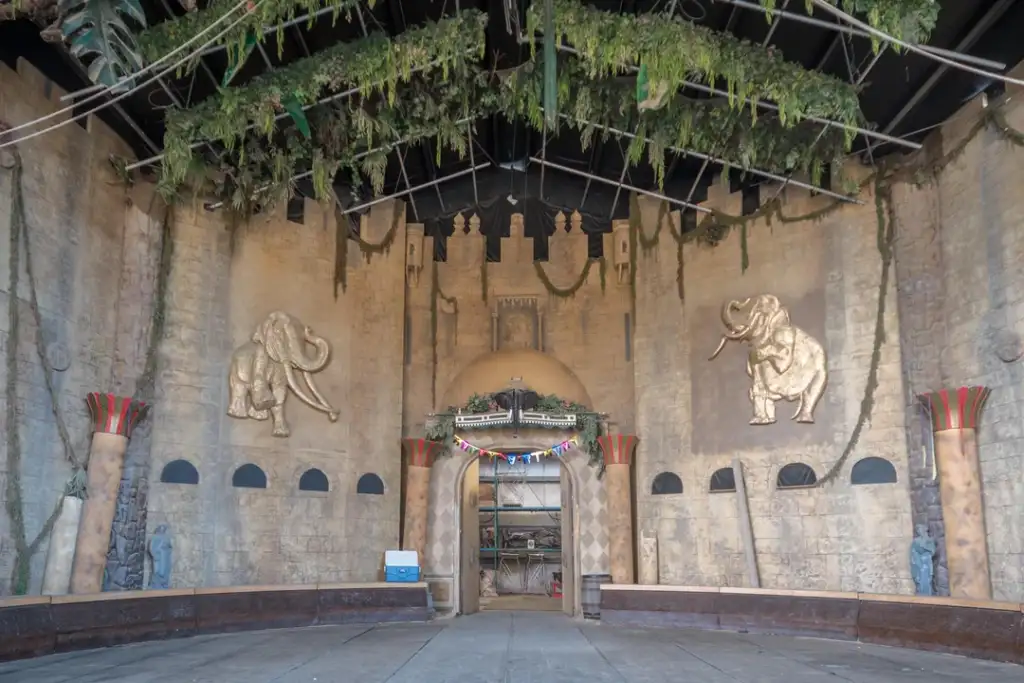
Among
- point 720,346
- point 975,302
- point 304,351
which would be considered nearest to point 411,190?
point 304,351

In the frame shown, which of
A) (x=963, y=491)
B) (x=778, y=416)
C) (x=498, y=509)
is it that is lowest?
(x=498, y=509)

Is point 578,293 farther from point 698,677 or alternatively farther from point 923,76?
point 698,677

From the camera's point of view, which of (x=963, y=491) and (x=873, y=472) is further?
(x=873, y=472)

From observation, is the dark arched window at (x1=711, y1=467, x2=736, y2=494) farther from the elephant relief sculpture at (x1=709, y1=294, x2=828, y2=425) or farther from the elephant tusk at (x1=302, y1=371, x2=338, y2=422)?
the elephant tusk at (x1=302, y1=371, x2=338, y2=422)

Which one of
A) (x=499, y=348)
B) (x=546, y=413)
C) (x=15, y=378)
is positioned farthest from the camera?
(x=499, y=348)

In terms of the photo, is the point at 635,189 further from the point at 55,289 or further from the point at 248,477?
the point at 55,289

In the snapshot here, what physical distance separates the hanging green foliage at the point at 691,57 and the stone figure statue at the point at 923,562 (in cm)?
575

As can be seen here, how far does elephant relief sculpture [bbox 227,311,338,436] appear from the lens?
14219 millimetres

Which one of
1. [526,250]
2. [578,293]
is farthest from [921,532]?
[526,250]

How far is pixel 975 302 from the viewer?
37.7 ft

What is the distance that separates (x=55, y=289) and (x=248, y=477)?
4.31 metres

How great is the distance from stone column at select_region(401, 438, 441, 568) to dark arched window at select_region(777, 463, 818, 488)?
606 cm

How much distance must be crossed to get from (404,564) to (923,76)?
35.8 feet

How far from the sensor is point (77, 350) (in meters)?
11.8
